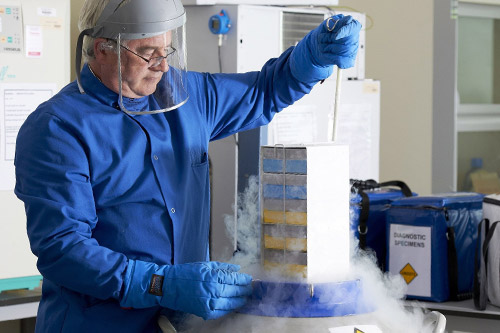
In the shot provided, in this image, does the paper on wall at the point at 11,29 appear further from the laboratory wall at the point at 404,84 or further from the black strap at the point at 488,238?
the laboratory wall at the point at 404,84

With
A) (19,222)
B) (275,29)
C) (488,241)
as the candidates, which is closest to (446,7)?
(275,29)

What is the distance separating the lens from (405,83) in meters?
4.44

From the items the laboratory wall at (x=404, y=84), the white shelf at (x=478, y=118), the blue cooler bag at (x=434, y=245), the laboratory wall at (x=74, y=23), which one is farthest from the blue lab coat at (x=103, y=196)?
the white shelf at (x=478, y=118)

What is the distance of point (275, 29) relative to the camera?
10.1 ft

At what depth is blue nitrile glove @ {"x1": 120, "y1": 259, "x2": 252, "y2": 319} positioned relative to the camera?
1.38 metres

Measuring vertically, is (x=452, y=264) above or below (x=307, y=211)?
below

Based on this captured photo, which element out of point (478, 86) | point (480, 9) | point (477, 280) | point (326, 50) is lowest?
point (477, 280)

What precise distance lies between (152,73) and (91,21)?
161 millimetres

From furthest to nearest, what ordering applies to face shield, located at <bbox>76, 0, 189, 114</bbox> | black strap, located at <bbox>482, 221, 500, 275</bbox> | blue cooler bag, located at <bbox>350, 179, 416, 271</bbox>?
blue cooler bag, located at <bbox>350, 179, 416, 271</bbox> → black strap, located at <bbox>482, 221, 500, 275</bbox> → face shield, located at <bbox>76, 0, 189, 114</bbox>

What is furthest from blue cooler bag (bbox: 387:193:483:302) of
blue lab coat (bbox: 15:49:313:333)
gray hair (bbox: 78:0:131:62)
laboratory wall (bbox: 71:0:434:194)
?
laboratory wall (bbox: 71:0:434:194)

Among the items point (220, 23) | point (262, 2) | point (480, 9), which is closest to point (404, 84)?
point (480, 9)

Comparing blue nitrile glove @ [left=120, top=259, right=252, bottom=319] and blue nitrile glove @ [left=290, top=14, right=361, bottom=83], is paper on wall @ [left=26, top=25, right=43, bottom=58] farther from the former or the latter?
blue nitrile glove @ [left=120, top=259, right=252, bottom=319]

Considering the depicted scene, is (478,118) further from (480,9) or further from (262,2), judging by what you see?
(262,2)

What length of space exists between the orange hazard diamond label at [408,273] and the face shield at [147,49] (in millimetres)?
1252
